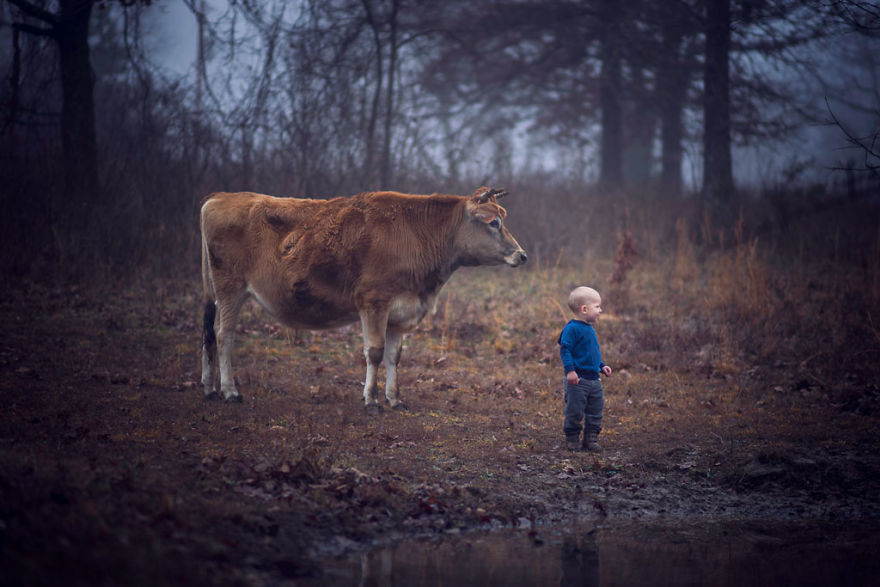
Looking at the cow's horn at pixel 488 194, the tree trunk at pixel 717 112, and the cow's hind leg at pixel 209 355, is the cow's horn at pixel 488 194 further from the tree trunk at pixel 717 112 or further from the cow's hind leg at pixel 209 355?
the tree trunk at pixel 717 112

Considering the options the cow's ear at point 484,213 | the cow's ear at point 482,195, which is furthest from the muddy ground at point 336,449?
the cow's ear at point 482,195

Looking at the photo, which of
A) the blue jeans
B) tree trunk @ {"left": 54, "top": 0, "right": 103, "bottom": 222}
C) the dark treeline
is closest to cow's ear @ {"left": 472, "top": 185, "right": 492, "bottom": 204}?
the blue jeans

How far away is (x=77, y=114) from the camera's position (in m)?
14.5

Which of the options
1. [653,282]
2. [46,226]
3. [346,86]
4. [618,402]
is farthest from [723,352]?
[46,226]

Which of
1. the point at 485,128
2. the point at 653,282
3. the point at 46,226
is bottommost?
the point at 653,282

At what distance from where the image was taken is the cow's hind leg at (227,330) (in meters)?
8.76

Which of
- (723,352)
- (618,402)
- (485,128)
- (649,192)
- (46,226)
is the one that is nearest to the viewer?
(618,402)

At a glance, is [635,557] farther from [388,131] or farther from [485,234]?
[388,131]

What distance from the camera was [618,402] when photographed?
9.27 metres

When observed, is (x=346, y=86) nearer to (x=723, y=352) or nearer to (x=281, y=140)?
(x=281, y=140)

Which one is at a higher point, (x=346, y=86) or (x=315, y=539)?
(x=346, y=86)

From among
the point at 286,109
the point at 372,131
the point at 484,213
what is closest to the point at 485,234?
the point at 484,213

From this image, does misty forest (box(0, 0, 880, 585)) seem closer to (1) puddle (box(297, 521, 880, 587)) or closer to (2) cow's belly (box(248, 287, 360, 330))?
(1) puddle (box(297, 521, 880, 587))

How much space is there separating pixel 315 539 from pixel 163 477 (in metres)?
1.27
